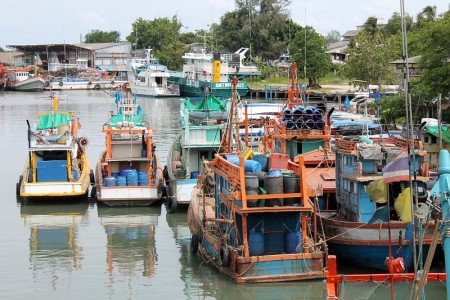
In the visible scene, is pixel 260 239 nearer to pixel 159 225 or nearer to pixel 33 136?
pixel 159 225

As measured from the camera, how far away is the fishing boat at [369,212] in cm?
2150

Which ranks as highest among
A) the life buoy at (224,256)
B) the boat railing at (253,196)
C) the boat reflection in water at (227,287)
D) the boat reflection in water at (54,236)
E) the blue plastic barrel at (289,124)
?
the blue plastic barrel at (289,124)

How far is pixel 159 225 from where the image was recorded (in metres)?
29.9

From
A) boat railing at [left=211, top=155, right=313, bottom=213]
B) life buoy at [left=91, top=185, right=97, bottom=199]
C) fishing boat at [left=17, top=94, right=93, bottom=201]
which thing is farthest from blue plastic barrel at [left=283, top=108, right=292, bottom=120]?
life buoy at [left=91, top=185, right=97, bottom=199]

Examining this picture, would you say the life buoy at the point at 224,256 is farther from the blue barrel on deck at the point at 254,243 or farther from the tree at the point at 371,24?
the tree at the point at 371,24

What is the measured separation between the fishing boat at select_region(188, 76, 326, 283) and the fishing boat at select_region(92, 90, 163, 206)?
32.7 ft

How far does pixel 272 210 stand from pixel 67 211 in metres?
13.2

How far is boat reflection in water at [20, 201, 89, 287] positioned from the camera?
964 inches

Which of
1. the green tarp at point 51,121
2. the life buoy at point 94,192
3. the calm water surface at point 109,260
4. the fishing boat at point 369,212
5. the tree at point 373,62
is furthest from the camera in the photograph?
the tree at point 373,62

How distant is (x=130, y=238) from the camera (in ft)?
92.2

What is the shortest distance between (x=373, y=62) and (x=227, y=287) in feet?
171

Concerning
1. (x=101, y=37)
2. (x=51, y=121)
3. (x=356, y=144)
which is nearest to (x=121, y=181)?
(x=51, y=121)

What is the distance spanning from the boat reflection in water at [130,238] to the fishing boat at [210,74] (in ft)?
176

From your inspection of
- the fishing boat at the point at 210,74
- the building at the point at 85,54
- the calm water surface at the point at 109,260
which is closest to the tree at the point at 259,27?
the fishing boat at the point at 210,74
